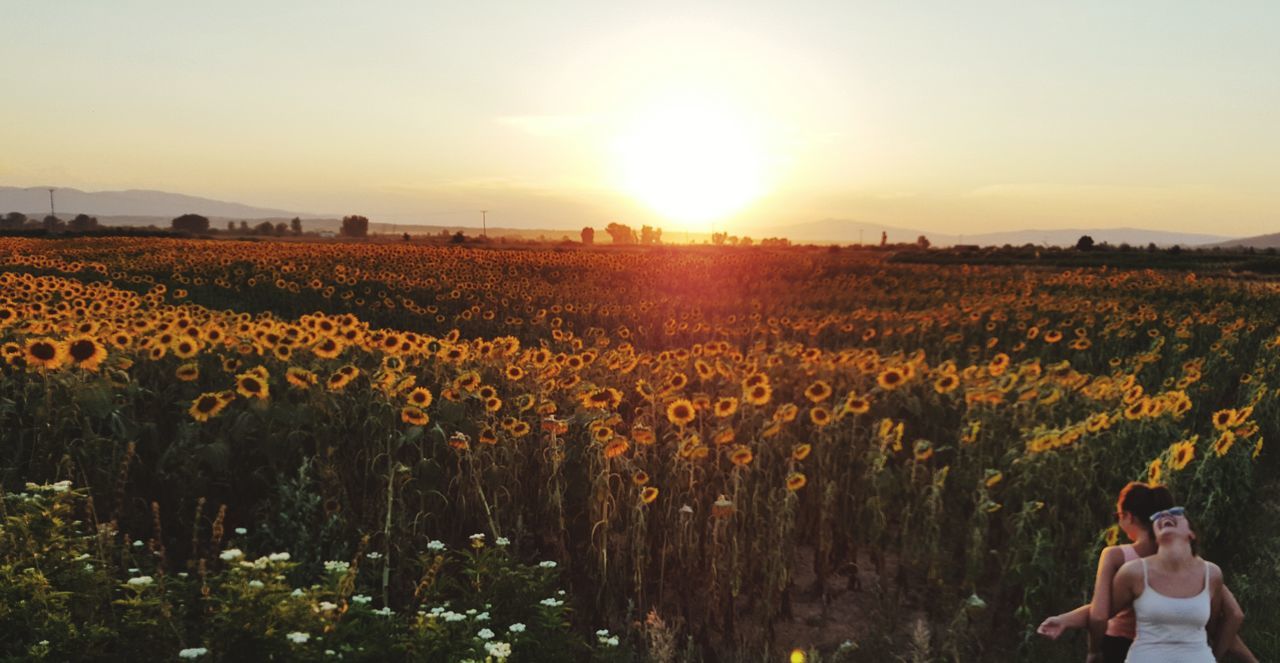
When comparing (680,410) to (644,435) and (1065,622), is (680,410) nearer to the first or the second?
(644,435)

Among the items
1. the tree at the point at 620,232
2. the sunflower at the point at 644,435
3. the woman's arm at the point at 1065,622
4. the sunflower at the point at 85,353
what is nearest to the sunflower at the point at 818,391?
the sunflower at the point at 644,435

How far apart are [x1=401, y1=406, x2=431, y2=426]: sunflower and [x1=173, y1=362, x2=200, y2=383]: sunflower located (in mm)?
1956

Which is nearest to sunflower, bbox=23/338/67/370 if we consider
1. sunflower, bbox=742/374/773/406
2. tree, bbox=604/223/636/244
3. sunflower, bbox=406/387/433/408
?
sunflower, bbox=406/387/433/408

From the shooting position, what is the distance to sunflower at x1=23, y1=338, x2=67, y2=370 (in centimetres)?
649

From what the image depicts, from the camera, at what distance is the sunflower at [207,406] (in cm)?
605

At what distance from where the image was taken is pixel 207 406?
20.2 feet

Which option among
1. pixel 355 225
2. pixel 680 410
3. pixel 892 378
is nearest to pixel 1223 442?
pixel 892 378

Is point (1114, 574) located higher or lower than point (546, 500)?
higher

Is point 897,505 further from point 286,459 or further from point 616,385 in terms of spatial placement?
point 286,459

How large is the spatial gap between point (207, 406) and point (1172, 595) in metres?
5.89

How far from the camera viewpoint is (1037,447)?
19.3ft

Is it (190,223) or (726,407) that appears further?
(190,223)

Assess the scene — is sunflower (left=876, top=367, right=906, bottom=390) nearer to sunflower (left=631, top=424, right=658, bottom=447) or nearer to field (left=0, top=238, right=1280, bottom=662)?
field (left=0, top=238, right=1280, bottom=662)

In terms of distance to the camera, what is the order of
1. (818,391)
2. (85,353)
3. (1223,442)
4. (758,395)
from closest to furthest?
(1223,442)
(85,353)
(758,395)
(818,391)
